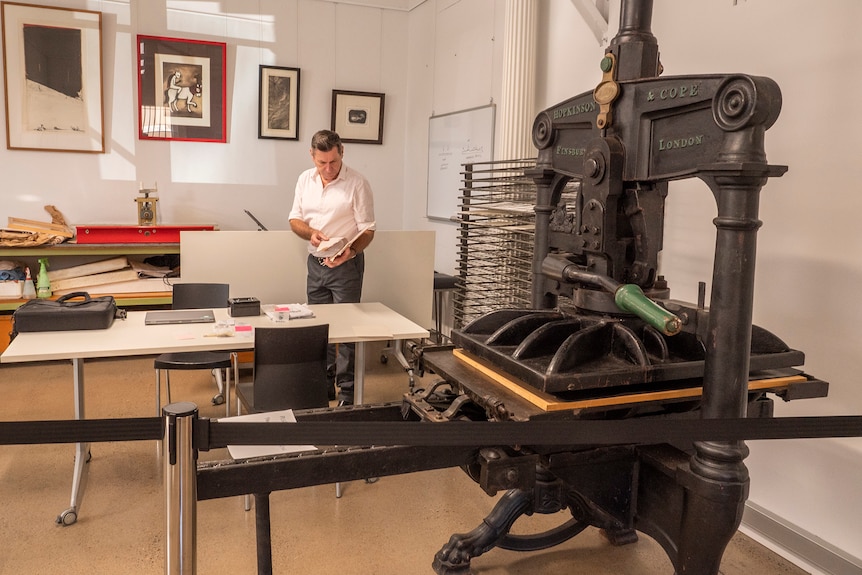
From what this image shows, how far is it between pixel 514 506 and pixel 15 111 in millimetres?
5200

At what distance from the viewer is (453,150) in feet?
18.9

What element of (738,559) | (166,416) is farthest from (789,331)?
(166,416)

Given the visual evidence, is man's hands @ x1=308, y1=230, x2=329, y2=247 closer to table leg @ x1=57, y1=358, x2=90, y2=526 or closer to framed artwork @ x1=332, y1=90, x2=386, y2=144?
table leg @ x1=57, y1=358, x2=90, y2=526

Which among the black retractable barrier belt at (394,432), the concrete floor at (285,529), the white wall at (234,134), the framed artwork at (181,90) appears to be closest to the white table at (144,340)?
the concrete floor at (285,529)

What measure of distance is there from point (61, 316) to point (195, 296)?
1.00 meters

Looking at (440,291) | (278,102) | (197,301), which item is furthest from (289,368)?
(278,102)

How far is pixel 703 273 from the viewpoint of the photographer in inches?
123

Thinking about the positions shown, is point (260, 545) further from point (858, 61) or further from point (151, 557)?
point (858, 61)

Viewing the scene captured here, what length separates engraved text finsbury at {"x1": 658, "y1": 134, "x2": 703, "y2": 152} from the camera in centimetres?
138

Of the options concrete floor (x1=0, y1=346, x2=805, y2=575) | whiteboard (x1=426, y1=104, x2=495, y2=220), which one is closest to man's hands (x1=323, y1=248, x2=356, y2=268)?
whiteboard (x1=426, y1=104, x2=495, y2=220)

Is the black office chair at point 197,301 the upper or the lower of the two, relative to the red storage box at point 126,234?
lower

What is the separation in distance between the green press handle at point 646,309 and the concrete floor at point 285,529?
1.70 meters

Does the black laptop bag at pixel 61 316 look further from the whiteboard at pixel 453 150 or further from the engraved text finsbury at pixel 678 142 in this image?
the engraved text finsbury at pixel 678 142

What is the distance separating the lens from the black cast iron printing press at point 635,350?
1329 mm
